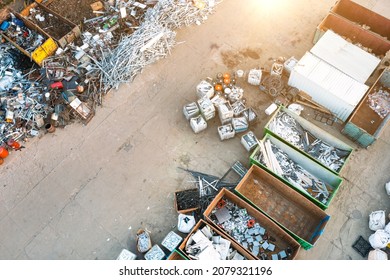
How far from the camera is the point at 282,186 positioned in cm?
1694

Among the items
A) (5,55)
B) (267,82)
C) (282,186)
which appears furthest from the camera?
(5,55)

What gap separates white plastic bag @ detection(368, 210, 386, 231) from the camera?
16.5 m

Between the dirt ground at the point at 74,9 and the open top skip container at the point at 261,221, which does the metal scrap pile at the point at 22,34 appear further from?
the open top skip container at the point at 261,221

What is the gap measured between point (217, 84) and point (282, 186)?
23.9 ft

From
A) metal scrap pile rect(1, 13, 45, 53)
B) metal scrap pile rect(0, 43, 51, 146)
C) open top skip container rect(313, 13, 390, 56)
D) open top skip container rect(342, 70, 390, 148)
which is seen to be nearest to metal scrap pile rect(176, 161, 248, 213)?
open top skip container rect(342, 70, 390, 148)

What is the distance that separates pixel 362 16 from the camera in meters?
21.3

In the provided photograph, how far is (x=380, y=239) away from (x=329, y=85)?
8.04 metres

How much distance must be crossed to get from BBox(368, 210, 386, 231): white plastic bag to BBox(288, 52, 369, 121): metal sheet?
211 inches

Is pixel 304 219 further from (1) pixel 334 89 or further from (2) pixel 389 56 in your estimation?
(2) pixel 389 56

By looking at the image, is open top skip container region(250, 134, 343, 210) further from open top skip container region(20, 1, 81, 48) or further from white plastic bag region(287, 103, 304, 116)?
open top skip container region(20, 1, 81, 48)

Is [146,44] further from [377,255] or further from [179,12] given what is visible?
[377,255]

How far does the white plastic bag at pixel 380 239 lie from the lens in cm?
1591

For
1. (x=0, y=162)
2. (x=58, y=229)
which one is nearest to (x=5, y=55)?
(x=0, y=162)

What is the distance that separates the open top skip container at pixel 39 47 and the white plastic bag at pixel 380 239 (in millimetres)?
21116
